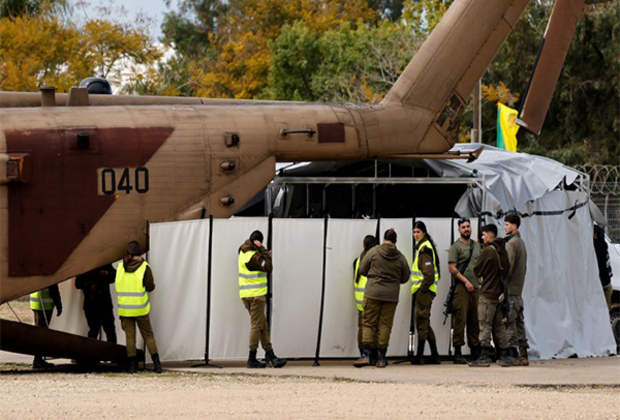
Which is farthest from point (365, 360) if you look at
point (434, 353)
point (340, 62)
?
point (340, 62)

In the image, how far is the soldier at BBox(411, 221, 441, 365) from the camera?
57.1ft

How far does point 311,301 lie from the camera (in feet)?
57.4

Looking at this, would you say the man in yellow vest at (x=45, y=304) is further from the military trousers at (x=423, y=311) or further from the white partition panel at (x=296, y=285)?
the military trousers at (x=423, y=311)

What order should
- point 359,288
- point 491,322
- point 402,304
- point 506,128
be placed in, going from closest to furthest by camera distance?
point 491,322
point 359,288
point 402,304
point 506,128

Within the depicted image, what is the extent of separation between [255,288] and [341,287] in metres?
1.46

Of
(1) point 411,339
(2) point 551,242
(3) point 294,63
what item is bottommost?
(1) point 411,339

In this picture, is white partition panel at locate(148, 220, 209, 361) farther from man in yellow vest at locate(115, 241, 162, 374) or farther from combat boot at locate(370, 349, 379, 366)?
combat boot at locate(370, 349, 379, 366)

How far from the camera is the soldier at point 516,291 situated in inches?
688

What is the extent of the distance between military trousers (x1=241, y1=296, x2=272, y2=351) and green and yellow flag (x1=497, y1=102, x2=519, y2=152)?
14.8 metres

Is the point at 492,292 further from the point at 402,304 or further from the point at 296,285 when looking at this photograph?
the point at 296,285

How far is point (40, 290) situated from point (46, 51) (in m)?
22.7

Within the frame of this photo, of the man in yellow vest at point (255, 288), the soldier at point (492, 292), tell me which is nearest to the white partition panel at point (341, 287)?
the man in yellow vest at point (255, 288)

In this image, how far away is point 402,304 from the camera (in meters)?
17.9

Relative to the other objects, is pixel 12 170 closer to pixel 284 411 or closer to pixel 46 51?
pixel 284 411
